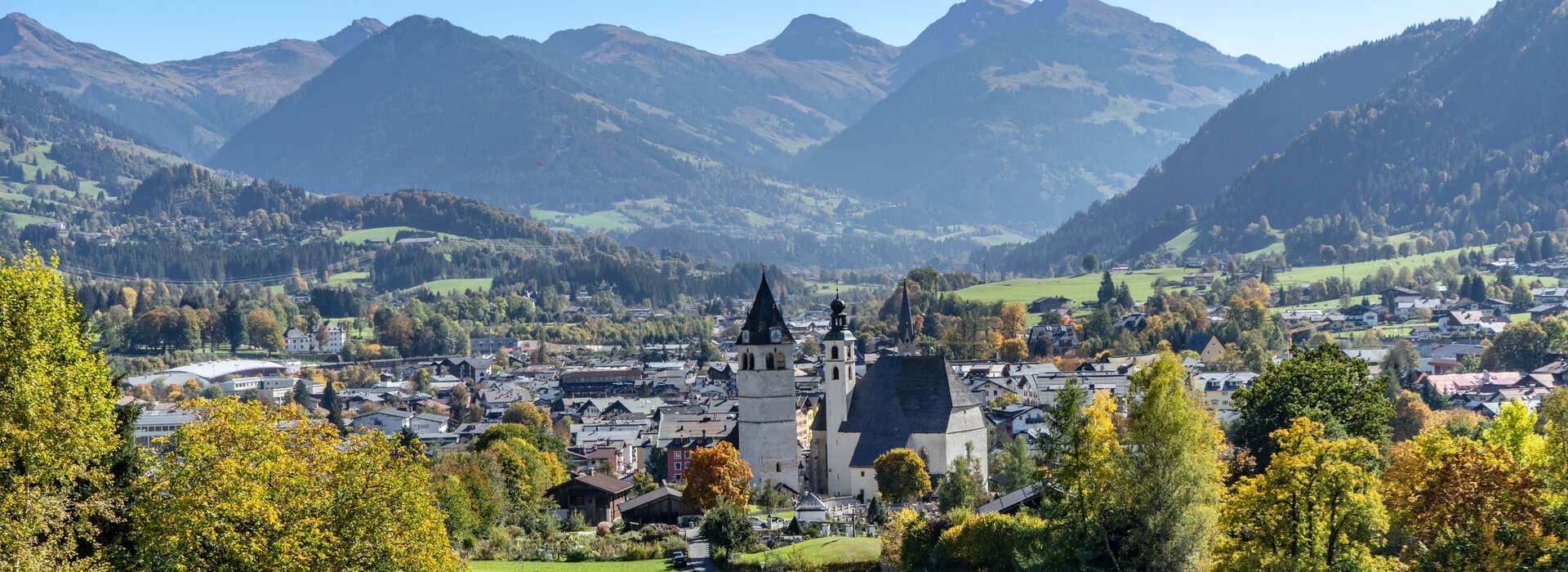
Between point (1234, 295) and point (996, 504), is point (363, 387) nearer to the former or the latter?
point (1234, 295)

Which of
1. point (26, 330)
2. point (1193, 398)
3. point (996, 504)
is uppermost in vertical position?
point (26, 330)

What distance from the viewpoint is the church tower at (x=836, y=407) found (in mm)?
81250

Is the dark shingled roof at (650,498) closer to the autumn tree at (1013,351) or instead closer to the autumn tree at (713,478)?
the autumn tree at (713,478)

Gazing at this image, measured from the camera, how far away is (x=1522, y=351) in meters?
130

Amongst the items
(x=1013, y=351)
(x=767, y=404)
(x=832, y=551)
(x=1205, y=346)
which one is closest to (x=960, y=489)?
(x=832, y=551)

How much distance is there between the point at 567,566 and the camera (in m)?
58.3

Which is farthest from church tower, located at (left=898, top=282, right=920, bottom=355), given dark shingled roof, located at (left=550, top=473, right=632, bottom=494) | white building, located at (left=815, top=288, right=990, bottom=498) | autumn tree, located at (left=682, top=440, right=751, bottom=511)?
autumn tree, located at (left=682, top=440, right=751, bottom=511)

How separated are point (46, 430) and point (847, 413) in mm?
53369

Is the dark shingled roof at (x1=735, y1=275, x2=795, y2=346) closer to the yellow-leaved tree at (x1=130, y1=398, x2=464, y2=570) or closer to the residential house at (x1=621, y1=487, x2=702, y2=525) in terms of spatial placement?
the residential house at (x1=621, y1=487, x2=702, y2=525)

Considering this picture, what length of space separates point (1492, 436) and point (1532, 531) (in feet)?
38.0

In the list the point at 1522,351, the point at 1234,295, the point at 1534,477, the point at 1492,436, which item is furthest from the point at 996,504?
the point at 1234,295

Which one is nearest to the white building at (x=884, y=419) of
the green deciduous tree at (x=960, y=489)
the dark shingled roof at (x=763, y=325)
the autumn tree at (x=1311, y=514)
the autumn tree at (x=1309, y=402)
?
Result: the dark shingled roof at (x=763, y=325)

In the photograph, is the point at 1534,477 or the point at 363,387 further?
the point at 363,387

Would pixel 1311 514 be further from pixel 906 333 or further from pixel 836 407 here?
pixel 906 333
